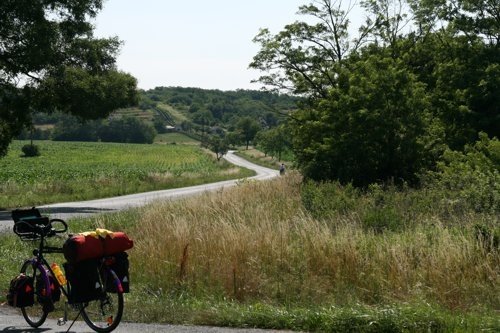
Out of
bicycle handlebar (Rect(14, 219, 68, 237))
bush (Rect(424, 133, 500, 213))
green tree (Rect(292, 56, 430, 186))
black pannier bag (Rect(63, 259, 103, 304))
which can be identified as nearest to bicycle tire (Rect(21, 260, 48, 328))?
bicycle handlebar (Rect(14, 219, 68, 237))

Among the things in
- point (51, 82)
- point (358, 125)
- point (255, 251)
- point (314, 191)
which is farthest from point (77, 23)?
point (255, 251)

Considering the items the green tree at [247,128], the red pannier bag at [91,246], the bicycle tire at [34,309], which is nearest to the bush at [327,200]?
the bicycle tire at [34,309]

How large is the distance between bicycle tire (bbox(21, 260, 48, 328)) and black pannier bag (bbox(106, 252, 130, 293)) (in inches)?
42.1

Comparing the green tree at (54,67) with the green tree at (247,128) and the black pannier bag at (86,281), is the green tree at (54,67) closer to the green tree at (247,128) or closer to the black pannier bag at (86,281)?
the black pannier bag at (86,281)

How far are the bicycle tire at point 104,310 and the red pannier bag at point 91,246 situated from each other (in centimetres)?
23

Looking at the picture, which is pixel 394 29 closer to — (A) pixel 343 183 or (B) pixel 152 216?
(A) pixel 343 183

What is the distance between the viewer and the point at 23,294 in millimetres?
6906

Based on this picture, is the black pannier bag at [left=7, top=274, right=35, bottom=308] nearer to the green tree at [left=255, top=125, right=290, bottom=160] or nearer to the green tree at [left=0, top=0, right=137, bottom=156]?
the green tree at [left=0, top=0, right=137, bottom=156]

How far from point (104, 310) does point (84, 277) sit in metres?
0.45

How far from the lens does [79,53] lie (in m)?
26.7

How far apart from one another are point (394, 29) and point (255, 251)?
31448 mm

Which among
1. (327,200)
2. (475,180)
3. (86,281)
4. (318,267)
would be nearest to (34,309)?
(86,281)

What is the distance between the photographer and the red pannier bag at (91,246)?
20.0ft

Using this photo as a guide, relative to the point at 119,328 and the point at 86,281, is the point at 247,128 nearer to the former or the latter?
the point at 119,328
